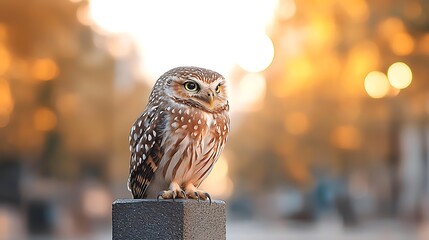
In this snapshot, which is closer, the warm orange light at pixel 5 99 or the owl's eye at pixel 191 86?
the owl's eye at pixel 191 86

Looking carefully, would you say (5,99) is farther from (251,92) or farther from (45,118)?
(251,92)

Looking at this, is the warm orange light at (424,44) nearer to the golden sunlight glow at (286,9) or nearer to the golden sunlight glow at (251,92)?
the golden sunlight glow at (286,9)

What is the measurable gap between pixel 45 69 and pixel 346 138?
3192mm

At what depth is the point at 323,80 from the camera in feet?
27.3

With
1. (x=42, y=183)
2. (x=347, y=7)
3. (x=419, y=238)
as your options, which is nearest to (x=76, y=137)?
(x=42, y=183)

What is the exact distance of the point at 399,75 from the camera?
861 cm

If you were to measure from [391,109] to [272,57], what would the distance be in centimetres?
150

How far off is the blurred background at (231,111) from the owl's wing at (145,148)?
16.1ft

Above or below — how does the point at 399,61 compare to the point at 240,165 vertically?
above

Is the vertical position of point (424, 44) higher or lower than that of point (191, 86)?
higher

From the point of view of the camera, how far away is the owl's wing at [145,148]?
235cm

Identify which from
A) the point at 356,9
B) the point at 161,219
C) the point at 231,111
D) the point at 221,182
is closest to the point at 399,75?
the point at 356,9

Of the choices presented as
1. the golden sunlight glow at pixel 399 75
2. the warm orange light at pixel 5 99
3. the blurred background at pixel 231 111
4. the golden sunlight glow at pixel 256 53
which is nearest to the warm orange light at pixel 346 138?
the blurred background at pixel 231 111

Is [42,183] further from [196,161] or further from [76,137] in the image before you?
[196,161]
